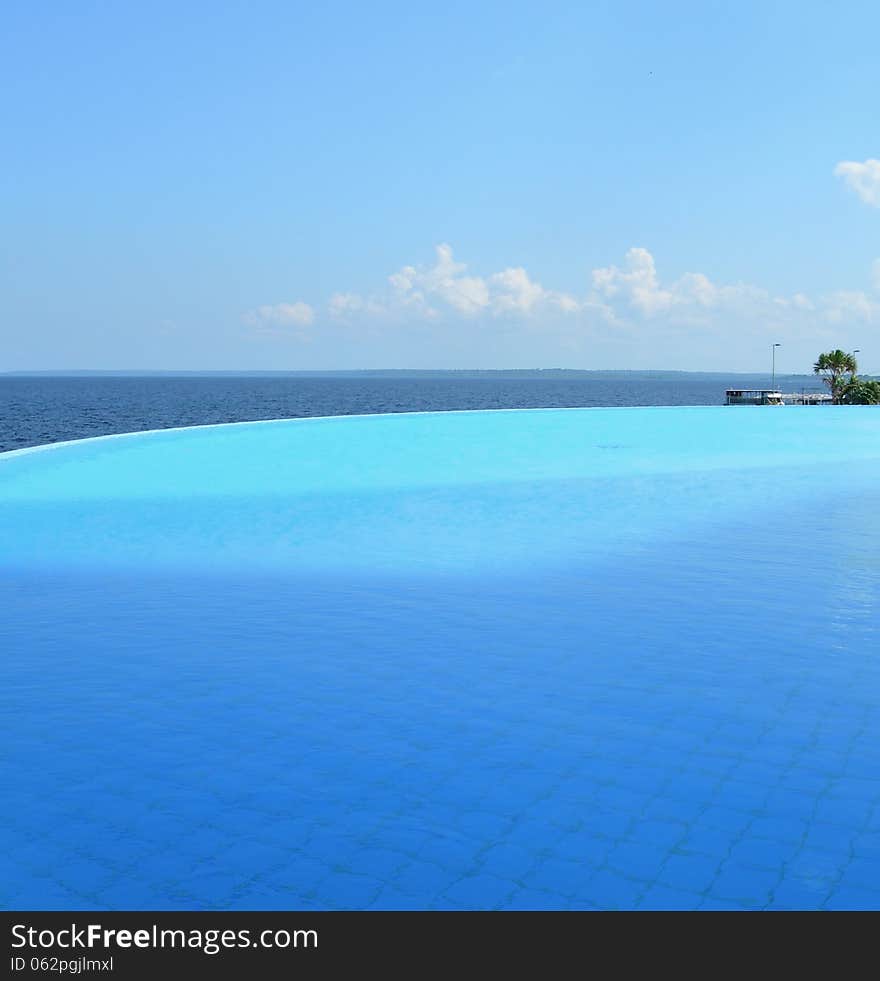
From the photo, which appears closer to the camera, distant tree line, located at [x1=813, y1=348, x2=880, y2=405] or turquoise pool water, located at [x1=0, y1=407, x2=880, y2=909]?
turquoise pool water, located at [x1=0, y1=407, x2=880, y2=909]

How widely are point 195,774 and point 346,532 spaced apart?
4819 mm

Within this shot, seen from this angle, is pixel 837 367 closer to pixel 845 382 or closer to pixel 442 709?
pixel 845 382

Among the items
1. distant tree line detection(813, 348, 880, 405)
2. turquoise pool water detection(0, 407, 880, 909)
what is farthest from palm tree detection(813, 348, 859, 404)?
turquoise pool water detection(0, 407, 880, 909)

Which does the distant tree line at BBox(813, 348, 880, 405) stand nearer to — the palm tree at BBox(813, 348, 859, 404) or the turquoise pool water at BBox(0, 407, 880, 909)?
the palm tree at BBox(813, 348, 859, 404)

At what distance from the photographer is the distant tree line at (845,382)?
44.2 meters

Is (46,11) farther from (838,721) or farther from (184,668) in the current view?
(838,721)

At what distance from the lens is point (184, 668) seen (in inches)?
174

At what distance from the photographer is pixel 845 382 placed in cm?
4678

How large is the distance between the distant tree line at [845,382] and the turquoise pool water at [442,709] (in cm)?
3829

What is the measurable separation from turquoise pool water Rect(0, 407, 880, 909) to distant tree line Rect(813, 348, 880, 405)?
38.3 m

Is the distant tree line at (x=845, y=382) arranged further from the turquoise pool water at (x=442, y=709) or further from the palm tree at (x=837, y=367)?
the turquoise pool water at (x=442, y=709)

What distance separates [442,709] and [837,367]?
Answer: 46634 mm

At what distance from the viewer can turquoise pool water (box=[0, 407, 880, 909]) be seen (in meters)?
2.64
